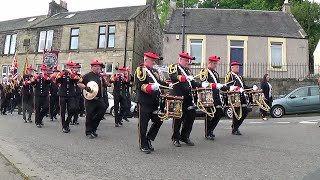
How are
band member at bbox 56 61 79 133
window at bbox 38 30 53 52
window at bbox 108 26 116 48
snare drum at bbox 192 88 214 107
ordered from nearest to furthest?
snare drum at bbox 192 88 214 107, band member at bbox 56 61 79 133, window at bbox 108 26 116 48, window at bbox 38 30 53 52

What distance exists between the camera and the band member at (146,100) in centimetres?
772

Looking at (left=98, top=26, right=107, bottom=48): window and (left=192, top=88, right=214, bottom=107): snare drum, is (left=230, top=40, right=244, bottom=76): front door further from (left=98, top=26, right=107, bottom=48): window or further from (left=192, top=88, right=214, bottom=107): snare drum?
(left=192, top=88, right=214, bottom=107): snare drum

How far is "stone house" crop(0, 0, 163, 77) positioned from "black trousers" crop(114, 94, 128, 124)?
1698 cm

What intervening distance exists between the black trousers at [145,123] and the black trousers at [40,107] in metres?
6.06

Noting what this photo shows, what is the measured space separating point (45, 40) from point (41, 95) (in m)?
22.7

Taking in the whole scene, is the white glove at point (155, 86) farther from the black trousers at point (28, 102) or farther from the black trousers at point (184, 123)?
the black trousers at point (28, 102)

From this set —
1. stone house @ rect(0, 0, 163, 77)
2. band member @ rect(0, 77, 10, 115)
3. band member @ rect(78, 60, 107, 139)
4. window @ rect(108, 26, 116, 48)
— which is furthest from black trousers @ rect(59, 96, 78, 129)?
window @ rect(108, 26, 116, 48)

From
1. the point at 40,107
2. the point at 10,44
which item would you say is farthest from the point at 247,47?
the point at 10,44

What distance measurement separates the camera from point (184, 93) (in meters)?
8.38

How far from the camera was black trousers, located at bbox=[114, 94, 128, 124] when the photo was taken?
12.9 meters

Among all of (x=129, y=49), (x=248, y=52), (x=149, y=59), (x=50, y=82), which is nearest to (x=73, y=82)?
(x=50, y=82)

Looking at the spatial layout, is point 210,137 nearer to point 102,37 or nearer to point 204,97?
point 204,97

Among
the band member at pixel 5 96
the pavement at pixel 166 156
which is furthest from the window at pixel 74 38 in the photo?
the pavement at pixel 166 156

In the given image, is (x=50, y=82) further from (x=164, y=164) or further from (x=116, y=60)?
(x=116, y=60)
